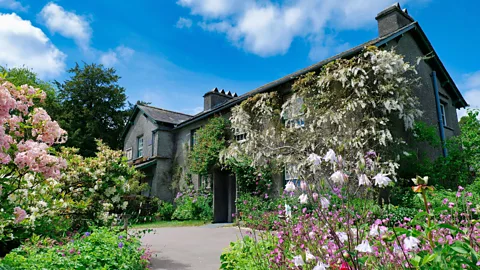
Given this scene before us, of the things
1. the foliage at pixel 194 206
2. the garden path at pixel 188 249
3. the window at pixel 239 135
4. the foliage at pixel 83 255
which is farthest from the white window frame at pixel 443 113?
the foliage at pixel 83 255

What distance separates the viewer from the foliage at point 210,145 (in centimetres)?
1318

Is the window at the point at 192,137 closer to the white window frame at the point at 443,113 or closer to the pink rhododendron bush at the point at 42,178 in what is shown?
the pink rhododendron bush at the point at 42,178

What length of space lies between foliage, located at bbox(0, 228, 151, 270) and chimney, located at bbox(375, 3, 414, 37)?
1060cm

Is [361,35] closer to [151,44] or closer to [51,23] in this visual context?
[151,44]

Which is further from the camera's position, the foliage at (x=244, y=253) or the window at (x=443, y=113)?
the window at (x=443, y=113)

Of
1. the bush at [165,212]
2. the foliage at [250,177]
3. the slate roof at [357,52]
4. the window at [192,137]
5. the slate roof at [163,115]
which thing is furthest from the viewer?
the slate roof at [163,115]

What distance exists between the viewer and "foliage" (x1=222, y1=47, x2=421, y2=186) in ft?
28.2

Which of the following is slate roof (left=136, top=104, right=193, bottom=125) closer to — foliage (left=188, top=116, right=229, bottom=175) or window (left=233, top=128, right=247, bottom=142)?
foliage (left=188, top=116, right=229, bottom=175)

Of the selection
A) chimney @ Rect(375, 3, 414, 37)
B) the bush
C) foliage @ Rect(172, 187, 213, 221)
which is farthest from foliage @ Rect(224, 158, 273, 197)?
chimney @ Rect(375, 3, 414, 37)

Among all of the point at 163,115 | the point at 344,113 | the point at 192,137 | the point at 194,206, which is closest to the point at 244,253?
the point at 344,113

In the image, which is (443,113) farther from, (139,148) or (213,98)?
(139,148)

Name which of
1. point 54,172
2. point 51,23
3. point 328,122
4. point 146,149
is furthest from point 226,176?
point 54,172

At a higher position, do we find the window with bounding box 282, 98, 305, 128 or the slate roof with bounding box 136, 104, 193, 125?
the slate roof with bounding box 136, 104, 193, 125

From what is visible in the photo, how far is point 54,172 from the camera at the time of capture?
3.79 metres
